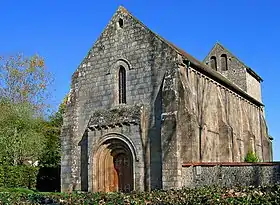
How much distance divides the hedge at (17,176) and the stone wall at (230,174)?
1389 cm

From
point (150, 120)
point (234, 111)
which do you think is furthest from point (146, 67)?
point (234, 111)

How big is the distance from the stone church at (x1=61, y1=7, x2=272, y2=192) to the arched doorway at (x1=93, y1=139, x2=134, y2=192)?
6 cm

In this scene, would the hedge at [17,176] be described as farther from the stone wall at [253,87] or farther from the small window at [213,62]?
the stone wall at [253,87]

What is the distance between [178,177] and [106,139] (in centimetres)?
542

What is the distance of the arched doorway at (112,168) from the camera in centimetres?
2484

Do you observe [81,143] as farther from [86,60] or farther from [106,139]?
[86,60]

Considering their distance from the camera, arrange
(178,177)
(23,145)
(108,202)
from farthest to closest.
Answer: (23,145) < (178,177) < (108,202)

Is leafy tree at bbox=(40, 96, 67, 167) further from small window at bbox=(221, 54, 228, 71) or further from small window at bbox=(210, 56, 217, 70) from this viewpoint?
small window at bbox=(221, 54, 228, 71)

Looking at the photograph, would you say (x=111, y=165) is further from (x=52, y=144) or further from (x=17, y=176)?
(x=52, y=144)

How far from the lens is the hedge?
29.7 metres

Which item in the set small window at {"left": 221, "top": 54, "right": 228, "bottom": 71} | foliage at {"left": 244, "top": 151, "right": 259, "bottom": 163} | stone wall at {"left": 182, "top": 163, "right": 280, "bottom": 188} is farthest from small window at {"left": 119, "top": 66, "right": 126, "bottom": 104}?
small window at {"left": 221, "top": 54, "right": 228, "bottom": 71}

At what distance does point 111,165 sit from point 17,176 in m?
8.63

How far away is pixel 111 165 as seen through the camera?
84.1 ft

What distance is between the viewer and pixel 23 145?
30.8 m
